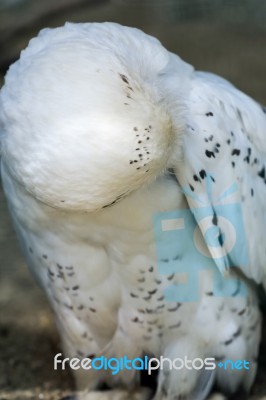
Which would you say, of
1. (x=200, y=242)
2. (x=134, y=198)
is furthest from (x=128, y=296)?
(x=134, y=198)

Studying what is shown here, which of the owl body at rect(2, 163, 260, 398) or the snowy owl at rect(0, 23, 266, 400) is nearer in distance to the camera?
the snowy owl at rect(0, 23, 266, 400)

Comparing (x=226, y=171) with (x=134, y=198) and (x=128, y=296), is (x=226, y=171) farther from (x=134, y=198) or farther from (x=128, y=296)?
(x=128, y=296)

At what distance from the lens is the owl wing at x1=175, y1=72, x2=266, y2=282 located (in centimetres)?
163

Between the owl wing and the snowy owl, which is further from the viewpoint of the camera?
the owl wing

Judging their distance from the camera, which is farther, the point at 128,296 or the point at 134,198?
the point at 128,296

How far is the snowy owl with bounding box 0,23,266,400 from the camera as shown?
124 centimetres

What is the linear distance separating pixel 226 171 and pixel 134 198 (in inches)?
8.6

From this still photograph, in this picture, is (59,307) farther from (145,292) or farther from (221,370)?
(221,370)

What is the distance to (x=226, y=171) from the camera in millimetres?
1699

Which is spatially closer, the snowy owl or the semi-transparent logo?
the snowy owl

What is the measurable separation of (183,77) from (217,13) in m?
1.48

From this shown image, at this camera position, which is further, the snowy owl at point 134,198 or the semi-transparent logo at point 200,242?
the semi-transparent logo at point 200,242

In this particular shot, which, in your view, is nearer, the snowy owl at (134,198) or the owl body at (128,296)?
the snowy owl at (134,198)

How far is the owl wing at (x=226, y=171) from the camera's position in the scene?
1.63 metres
